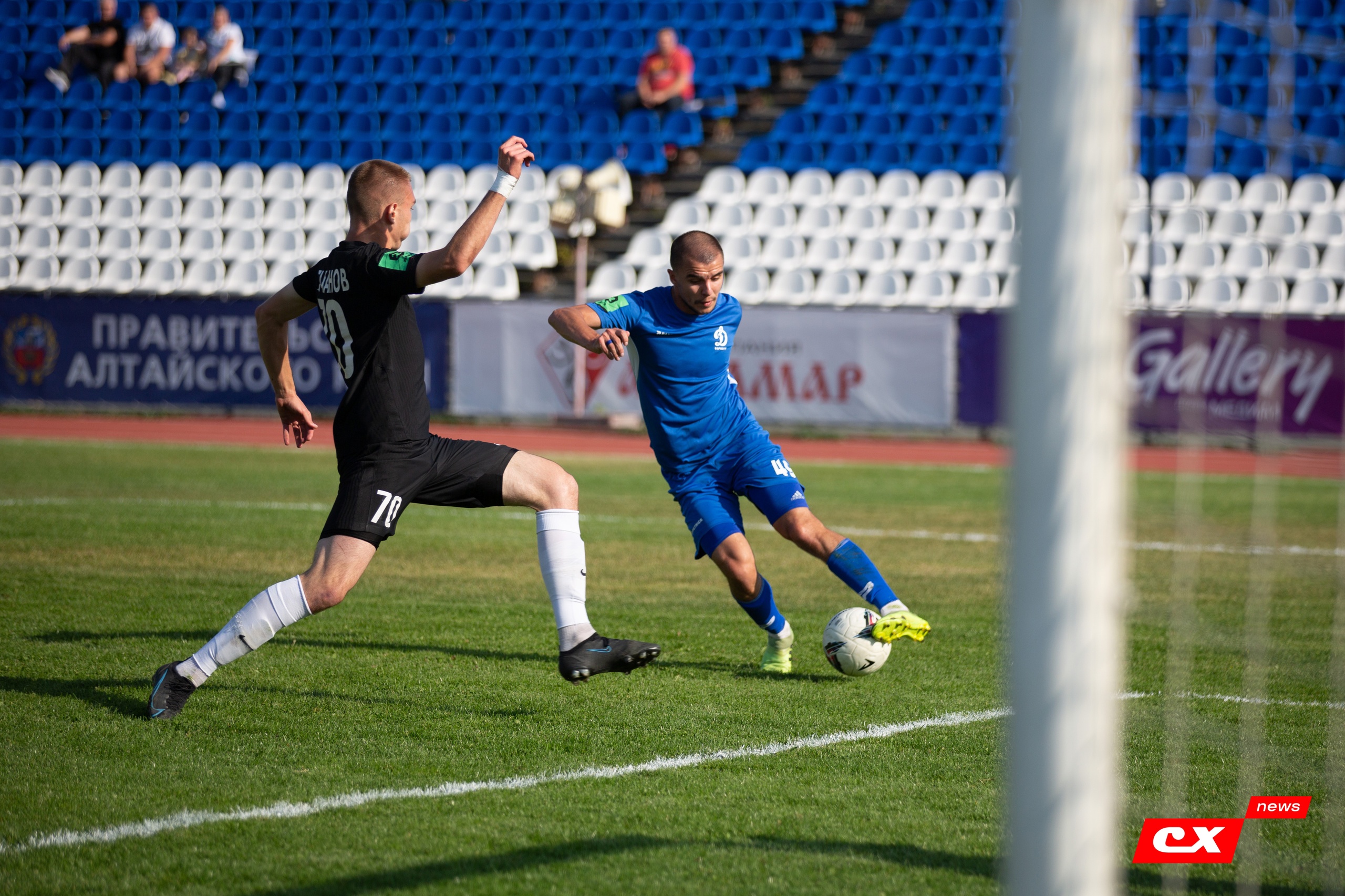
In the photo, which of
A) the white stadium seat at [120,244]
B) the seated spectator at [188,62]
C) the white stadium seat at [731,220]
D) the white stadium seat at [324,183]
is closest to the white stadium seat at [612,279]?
the white stadium seat at [731,220]

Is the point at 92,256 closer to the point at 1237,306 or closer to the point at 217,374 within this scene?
the point at 217,374

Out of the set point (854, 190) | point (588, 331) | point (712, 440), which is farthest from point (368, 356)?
point (854, 190)

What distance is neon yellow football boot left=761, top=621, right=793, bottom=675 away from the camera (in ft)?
18.0

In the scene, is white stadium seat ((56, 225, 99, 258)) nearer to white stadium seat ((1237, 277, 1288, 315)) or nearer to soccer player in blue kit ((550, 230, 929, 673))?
soccer player in blue kit ((550, 230, 929, 673))

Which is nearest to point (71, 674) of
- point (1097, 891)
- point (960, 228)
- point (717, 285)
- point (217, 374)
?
point (717, 285)

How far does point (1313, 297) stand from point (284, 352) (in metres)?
17.3

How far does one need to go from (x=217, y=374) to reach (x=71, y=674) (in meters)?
14.2

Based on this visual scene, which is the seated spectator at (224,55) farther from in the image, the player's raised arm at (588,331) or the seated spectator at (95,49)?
the player's raised arm at (588,331)

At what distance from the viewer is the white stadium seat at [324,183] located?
818 inches

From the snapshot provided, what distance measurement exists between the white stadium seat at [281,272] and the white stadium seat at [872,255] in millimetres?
8860

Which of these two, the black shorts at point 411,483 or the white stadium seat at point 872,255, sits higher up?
the white stadium seat at point 872,255

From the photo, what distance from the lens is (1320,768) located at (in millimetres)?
4145

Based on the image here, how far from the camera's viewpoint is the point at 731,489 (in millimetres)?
5695

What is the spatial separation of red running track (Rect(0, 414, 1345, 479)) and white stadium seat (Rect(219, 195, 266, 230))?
3872mm
